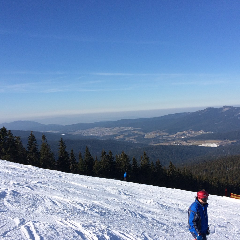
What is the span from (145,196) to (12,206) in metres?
6.96

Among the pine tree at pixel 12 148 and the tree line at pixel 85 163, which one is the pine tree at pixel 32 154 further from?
the pine tree at pixel 12 148

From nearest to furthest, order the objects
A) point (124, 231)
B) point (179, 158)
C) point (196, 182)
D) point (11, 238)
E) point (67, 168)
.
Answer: point (11, 238), point (124, 231), point (67, 168), point (196, 182), point (179, 158)

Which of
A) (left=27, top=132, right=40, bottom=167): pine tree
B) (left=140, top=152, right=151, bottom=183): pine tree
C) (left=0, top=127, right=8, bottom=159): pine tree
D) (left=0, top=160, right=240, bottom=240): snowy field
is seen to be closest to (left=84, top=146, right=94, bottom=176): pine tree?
(left=27, top=132, right=40, bottom=167): pine tree

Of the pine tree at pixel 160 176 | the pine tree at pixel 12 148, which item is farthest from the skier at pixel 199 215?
the pine tree at pixel 160 176

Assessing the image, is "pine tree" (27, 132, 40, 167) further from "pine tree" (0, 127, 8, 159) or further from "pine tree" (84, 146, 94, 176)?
"pine tree" (84, 146, 94, 176)

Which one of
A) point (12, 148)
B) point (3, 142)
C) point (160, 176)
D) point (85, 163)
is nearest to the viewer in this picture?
point (3, 142)

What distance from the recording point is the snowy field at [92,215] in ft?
18.9

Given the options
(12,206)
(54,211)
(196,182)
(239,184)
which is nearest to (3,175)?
(12,206)

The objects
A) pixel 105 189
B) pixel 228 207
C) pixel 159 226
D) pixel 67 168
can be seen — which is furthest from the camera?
pixel 67 168

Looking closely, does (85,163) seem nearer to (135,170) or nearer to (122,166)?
(122,166)

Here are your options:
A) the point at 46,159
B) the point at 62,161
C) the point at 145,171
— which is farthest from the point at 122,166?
the point at 46,159

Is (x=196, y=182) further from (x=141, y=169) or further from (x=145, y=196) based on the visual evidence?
(x=145, y=196)

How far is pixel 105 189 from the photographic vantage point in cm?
1200

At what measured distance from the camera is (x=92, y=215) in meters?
7.27
